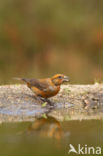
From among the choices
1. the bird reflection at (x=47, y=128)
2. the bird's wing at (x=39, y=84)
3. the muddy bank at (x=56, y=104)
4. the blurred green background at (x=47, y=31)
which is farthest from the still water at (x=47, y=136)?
the blurred green background at (x=47, y=31)

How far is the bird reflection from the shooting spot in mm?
9195

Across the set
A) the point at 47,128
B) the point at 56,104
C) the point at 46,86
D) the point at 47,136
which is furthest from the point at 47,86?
the point at 47,136

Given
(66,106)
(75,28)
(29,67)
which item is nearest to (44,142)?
(66,106)

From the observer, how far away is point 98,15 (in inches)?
1041

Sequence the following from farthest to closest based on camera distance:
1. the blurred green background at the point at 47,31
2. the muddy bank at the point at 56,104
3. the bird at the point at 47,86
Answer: the blurred green background at the point at 47,31
the bird at the point at 47,86
the muddy bank at the point at 56,104

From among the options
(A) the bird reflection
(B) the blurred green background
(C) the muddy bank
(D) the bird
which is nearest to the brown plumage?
(D) the bird

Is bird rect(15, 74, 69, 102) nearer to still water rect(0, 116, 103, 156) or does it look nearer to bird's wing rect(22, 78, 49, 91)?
bird's wing rect(22, 78, 49, 91)

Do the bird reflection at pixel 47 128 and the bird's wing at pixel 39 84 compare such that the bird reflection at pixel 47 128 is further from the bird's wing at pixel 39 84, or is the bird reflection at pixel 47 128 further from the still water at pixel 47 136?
the bird's wing at pixel 39 84

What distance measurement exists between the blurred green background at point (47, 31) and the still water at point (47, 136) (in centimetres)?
1301

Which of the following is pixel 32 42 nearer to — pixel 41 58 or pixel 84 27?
pixel 41 58

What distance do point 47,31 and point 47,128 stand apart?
54.5 feet

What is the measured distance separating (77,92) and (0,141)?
4.16m

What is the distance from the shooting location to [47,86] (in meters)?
11.0

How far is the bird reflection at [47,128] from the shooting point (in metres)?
9.20
